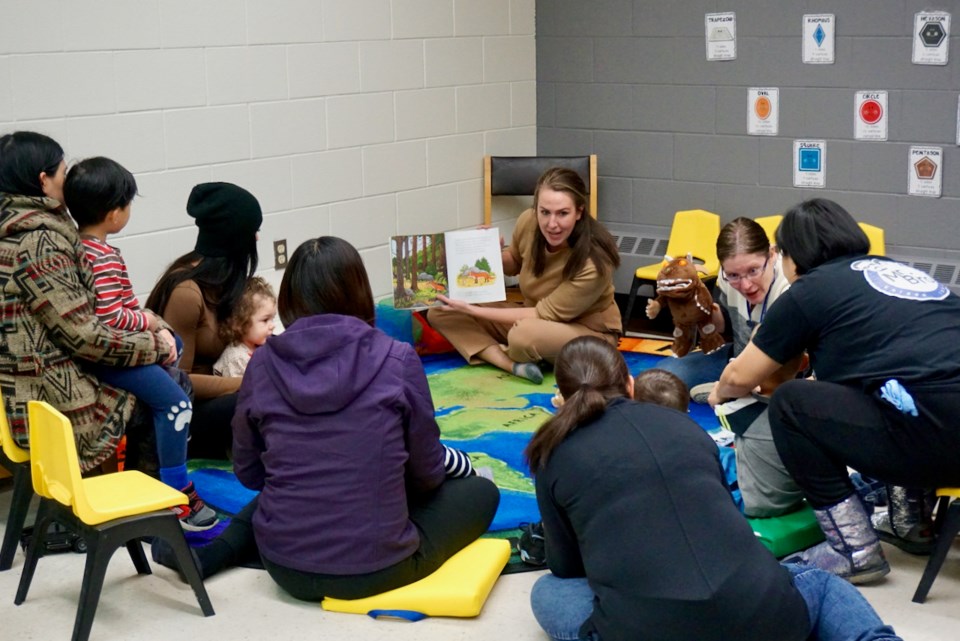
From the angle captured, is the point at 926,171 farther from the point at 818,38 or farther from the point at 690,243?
the point at 690,243

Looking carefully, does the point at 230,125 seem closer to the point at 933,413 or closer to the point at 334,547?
the point at 334,547

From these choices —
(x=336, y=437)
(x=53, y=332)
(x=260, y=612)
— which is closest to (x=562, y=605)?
(x=336, y=437)

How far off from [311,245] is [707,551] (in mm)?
1258

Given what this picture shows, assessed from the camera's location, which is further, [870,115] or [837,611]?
[870,115]

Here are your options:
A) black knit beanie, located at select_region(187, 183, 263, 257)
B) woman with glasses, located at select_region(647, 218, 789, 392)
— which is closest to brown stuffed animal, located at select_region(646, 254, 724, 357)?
woman with glasses, located at select_region(647, 218, 789, 392)

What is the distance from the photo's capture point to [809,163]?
5.52 m

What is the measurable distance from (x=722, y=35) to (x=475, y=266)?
1755mm

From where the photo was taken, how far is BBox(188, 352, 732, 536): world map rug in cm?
372

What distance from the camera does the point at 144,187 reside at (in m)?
4.42

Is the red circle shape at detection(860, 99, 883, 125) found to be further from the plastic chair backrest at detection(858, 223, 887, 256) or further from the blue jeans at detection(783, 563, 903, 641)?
the blue jeans at detection(783, 563, 903, 641)

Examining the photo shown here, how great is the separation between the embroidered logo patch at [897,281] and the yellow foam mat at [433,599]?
1.28 metres

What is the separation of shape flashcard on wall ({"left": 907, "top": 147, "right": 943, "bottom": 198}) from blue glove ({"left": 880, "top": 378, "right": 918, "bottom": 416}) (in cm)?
252

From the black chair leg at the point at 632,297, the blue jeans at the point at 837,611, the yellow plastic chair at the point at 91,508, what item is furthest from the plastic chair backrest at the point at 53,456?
the black chair leg at the point at 632,297

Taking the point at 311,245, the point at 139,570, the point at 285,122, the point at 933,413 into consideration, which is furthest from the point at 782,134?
the point at 139,570
